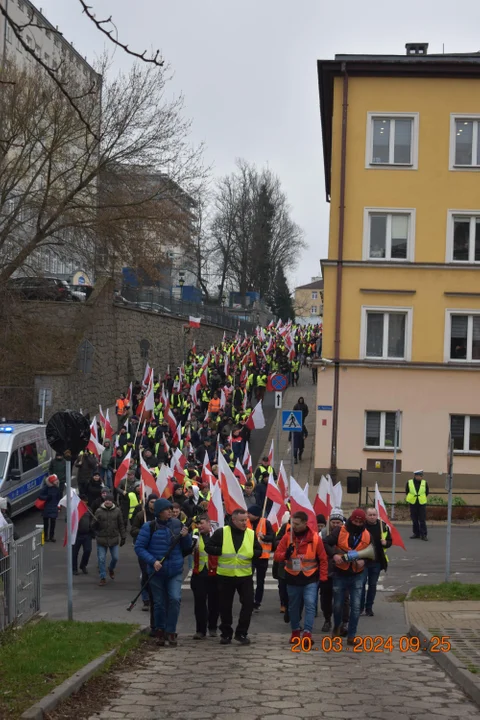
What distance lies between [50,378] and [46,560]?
17663 mm

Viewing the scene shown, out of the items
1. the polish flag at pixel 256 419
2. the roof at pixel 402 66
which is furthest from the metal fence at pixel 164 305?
the roof at pixel 402 66

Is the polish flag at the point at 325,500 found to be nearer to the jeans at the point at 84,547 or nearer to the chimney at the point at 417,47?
the jeans at the point at 84,547

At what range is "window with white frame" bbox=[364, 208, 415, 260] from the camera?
31.3 m

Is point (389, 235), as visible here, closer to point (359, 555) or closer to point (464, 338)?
point (464, 338)

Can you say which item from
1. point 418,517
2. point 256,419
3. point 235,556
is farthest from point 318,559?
point 256,419

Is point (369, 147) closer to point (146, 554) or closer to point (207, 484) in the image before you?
point (207, 484)

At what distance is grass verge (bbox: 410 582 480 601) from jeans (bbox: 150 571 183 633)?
4875 millimetres

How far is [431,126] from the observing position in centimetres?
3128

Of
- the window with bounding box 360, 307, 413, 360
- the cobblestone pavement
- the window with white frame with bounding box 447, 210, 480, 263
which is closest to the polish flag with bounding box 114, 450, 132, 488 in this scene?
the cobblestone pavement

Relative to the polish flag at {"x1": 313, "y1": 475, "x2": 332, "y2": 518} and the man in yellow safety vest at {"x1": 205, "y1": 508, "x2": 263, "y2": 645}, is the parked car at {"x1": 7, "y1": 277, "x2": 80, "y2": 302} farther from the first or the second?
the man in yellow safety vest at {"x1": 205, "y1": 508, "x2": 263, "y2": 645}

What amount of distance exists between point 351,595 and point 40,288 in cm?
2797

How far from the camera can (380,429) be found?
31422 mm

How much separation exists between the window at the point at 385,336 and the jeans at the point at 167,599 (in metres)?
20.1

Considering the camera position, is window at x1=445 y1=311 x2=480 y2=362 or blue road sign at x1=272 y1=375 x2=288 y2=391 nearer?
blue road sign at x1=272 y1=375 x2=288 y2=391
